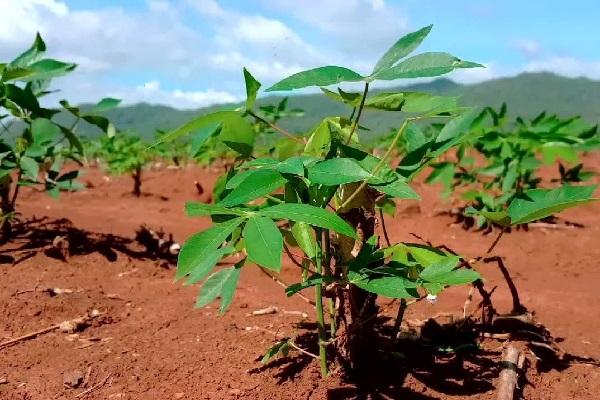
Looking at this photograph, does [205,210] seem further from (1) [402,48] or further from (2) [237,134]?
(1) [402,48]

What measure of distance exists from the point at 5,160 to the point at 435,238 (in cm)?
243

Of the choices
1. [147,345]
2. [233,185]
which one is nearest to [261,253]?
[233,185]

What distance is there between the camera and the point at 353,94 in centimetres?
120

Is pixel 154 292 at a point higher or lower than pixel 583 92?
lower

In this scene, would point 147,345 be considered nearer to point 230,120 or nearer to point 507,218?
point 230,120

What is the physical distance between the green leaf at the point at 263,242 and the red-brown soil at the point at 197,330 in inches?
23.8

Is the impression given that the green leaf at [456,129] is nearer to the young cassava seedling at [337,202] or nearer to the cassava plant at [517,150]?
the young cassava seedling at [337,202]

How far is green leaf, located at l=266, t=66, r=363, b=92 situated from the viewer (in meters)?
1.00

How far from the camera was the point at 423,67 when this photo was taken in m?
1.02

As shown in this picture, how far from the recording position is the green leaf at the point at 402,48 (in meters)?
1.05

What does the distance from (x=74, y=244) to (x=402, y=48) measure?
2.00 m

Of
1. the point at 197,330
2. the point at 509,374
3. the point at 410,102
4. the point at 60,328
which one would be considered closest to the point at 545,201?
the point at 410,102

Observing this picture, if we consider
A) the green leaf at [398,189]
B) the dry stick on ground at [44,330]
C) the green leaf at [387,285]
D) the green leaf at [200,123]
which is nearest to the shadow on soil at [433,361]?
the green leaf at [387,285]

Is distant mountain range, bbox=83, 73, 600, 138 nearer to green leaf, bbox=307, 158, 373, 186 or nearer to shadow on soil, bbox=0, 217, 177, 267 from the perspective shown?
shadow on soil, bbox=0, 217, 177, 267
